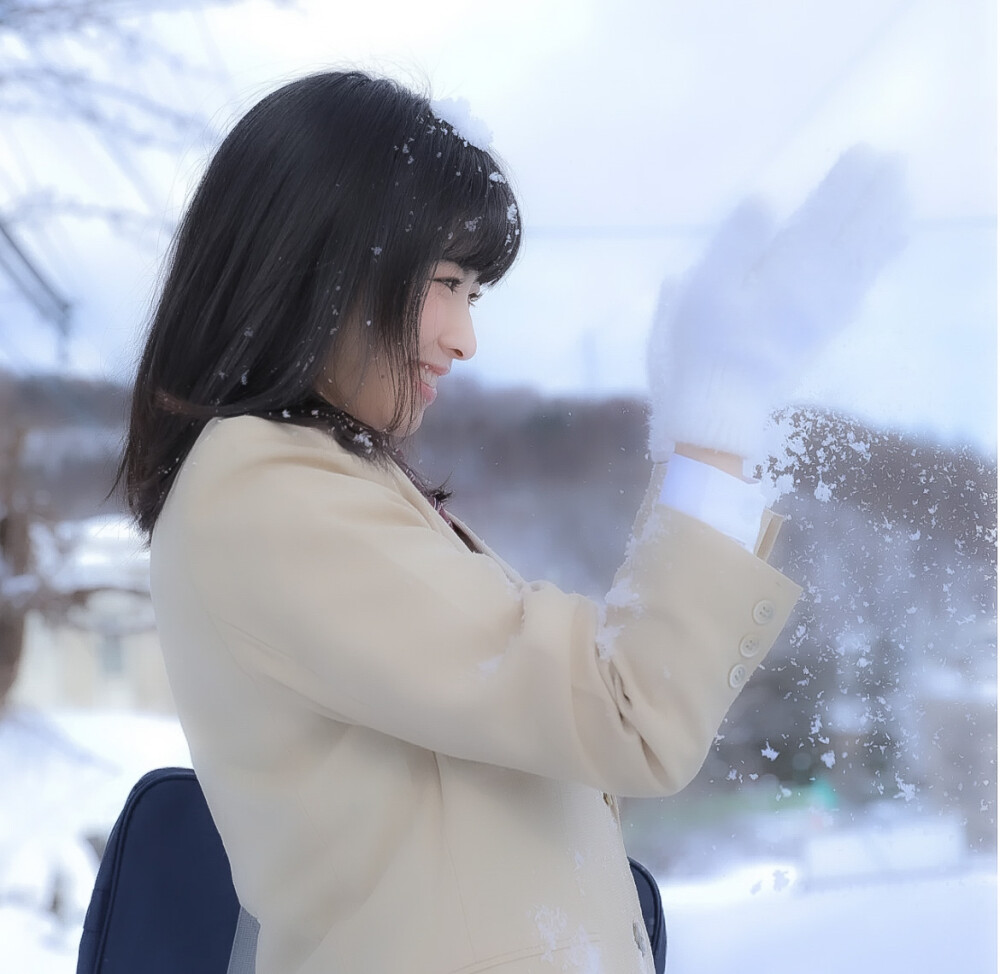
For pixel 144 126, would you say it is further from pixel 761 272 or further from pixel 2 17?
pixel 761 272

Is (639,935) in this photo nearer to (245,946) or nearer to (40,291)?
(245,946)

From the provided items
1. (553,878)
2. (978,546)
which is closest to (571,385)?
(978,546)

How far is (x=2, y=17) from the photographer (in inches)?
54.1

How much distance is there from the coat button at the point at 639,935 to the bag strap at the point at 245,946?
0.29 m

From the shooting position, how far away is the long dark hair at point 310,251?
0.59 m

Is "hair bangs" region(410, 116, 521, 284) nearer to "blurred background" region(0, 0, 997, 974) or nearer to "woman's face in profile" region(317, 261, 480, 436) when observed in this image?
"woman's face in profile" region(317, 261, 480, 436)

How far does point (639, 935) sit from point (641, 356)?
0.79 m

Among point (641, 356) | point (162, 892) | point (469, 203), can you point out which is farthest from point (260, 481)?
point (641, 356)

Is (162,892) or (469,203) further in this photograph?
(162,892)

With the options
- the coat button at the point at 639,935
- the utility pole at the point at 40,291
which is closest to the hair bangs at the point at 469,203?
the coat button at the point at 639,935

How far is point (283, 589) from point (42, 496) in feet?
3.40

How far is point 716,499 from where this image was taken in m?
0.53

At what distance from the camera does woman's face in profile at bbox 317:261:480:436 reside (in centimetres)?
61

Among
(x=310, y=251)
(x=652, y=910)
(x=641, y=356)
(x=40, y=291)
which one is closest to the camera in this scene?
(x=310, y=251)
